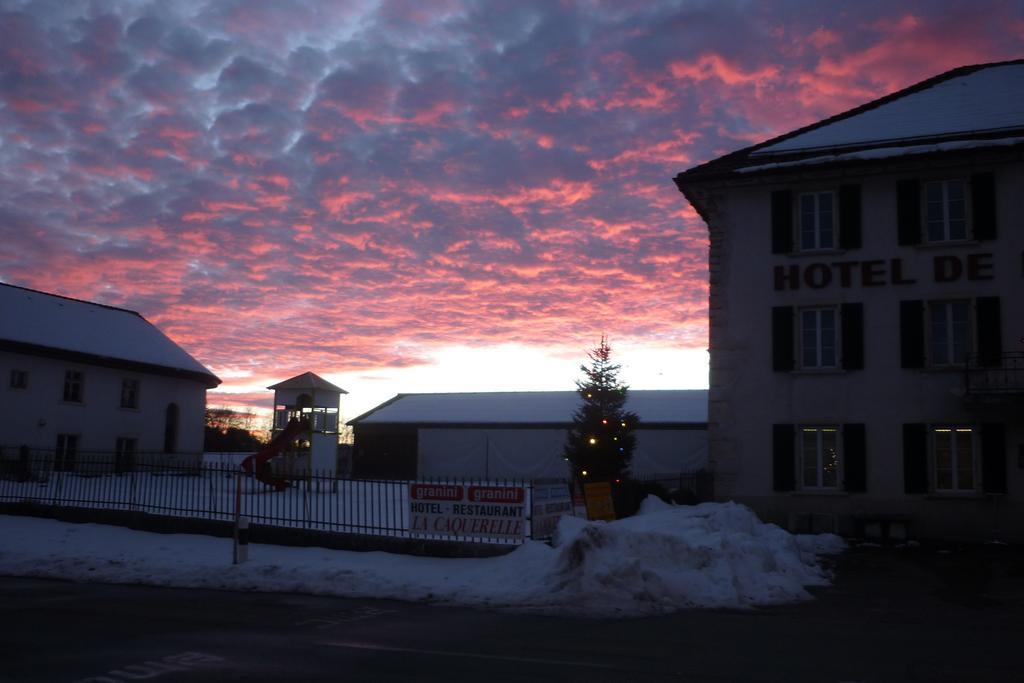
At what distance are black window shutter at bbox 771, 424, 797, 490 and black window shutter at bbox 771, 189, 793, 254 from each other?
503 centimetres

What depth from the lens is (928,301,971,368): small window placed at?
23031 mm

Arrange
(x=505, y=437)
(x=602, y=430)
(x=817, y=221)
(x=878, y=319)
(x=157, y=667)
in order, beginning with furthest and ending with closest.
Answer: (x=505, y=437), (x=602, y=430), (x=817, y=221), (x=878, y=319), (x=157, y=667)

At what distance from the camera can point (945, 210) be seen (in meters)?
23.6

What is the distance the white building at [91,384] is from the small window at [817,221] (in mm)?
24619

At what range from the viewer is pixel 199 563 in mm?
15867

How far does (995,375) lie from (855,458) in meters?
3.97

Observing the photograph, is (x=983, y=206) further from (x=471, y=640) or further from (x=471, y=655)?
(x=471, y=655)

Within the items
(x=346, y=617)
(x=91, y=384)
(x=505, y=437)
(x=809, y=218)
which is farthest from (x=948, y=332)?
(x=91, y=384)

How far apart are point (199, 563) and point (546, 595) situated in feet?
22.1

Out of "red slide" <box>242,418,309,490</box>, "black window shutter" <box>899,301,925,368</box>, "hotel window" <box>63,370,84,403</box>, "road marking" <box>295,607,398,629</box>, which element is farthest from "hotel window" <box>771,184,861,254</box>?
"hotel window" <box>63,370,84,403</box>

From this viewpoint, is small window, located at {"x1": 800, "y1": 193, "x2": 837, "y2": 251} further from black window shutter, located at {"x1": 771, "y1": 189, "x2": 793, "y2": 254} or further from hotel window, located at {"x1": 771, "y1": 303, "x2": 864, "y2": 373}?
hotel window, located at {"x1": 771, "y1": 303, "x2": 864, "y2": 373}

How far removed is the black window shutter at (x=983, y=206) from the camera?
22891 millimetres

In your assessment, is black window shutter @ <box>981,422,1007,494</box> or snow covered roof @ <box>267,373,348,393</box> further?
snow covered roof @ <box>267,373,348,393</box>

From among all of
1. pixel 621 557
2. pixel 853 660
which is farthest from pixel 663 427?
pixel 853 660
